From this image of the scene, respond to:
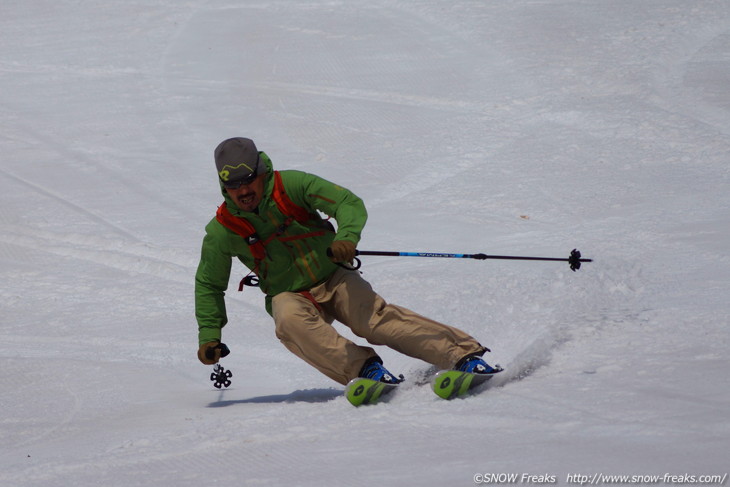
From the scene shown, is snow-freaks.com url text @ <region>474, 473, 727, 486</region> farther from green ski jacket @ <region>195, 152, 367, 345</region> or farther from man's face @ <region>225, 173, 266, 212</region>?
man's face @ <region>225, 173, 266, 212</region>

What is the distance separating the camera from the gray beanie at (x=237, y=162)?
16.5 feet

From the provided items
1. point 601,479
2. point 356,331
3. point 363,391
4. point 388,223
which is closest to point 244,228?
point 356,331

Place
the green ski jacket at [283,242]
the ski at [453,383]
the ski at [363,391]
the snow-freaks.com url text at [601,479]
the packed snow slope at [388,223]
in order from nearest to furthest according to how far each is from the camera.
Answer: the snow-freaks.com url text at [601,479] → the packed snow slope at [388,223] → the ski at [453,383] → the ski at [363,391] → the green ski jacket at [283,242]

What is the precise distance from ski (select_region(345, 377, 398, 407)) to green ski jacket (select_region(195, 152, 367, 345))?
0.69 m

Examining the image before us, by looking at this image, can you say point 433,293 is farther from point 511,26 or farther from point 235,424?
point 511,26

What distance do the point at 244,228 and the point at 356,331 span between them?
82 cm

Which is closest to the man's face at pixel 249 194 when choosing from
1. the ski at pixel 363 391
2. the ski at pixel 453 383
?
the ski at pixel 363 391

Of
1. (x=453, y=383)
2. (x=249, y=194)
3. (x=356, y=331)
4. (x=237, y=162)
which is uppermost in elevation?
(x=237, y=162)

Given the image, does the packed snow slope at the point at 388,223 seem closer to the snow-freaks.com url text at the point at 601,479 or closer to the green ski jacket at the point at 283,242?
the snow-freaks.com url text at the point at 601,479

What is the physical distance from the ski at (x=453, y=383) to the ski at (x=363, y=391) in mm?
281

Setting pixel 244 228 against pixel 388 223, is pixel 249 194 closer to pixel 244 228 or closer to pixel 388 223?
pixel 244 228

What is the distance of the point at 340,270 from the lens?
545 cm

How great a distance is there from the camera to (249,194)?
5094 millimetres

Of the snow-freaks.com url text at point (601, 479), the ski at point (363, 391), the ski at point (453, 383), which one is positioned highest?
the ski at point (453, 383)
